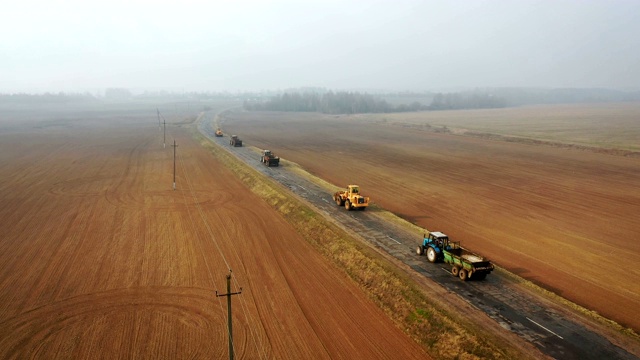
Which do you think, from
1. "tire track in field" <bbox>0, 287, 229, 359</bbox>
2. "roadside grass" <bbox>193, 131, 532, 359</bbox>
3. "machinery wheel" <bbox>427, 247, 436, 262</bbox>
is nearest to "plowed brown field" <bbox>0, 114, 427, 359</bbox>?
"tire track in field" <bbox>0, 287, 229, 359</bbox>

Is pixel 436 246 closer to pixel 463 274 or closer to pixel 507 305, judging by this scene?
pixel 463 274

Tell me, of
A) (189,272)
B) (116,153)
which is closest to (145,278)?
(189,272)

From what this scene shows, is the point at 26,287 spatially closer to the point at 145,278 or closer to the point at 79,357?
the point at 145,278

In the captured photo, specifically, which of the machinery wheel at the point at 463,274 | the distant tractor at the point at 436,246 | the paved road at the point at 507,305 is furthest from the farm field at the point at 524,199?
the machinery wheel at the point at 463,274

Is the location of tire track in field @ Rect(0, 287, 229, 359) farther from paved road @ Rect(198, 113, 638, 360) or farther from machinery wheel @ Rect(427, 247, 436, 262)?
machinery wheel @ Rect(427, 247, 436, 262)

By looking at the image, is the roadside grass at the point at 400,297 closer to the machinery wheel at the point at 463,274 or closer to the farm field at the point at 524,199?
the machinery wheel at the point at 463,274

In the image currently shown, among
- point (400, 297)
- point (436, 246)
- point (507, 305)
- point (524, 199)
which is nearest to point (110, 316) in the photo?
point (400, 297)
